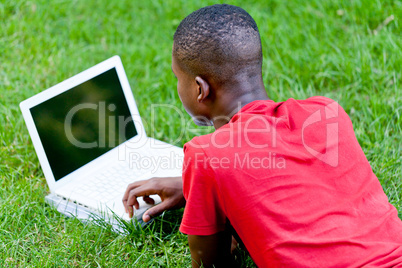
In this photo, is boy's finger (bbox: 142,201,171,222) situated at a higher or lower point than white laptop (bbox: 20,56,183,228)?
lower

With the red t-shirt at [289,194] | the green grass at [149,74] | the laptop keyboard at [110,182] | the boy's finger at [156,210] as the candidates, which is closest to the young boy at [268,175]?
the red t-shirt at [289,194]

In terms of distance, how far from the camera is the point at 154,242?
7.88 ft

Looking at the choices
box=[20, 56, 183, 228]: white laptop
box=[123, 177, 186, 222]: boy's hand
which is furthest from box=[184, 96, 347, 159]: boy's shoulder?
box=[20, 56, 183, 228]: white laptop

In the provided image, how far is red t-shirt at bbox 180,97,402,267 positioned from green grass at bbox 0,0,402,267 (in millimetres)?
697

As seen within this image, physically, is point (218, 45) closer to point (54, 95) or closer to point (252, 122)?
point (252, 122)

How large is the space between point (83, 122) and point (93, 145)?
Answer: 0.15 metres

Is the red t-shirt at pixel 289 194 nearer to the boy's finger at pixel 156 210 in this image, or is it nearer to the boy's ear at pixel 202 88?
the boy's ear at pixel 202 88

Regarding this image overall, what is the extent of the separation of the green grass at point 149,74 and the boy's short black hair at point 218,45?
35.2 inches

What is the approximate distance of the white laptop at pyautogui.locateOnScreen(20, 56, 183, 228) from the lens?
2.43 metres

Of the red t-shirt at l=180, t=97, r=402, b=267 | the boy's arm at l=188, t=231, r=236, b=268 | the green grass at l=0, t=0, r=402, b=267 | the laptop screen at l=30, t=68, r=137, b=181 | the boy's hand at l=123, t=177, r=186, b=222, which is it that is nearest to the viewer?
the red t-shirt at l=180, t=97, r=402, b=267

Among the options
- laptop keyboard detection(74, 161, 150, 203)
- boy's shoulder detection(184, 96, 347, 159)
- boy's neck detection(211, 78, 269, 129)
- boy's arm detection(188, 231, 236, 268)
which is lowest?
boy's arm detection(188, 231, 236, 268)

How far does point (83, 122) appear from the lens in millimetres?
2594

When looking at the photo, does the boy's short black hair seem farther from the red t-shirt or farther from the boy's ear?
the red t-shirt

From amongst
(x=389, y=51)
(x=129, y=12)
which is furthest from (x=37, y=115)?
(x=389, y=51)
